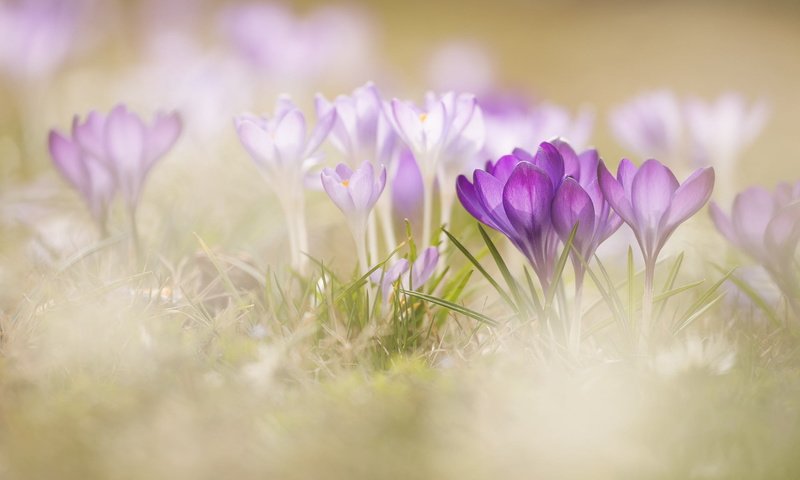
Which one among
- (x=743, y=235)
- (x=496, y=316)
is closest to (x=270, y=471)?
(x=496, y=316)

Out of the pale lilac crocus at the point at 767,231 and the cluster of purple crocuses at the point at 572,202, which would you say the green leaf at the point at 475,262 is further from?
the pale lilac crocus at the point at 767,231

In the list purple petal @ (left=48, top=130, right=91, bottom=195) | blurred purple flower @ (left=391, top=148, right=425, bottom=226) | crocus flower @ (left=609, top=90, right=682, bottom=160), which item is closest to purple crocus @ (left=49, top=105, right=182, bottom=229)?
purple petal @ (left=48, top=130, right=91, bottom=195)

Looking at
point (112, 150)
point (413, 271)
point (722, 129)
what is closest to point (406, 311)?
point (413, 271)

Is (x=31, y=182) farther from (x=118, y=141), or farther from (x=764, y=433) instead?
(x=764, y=433)

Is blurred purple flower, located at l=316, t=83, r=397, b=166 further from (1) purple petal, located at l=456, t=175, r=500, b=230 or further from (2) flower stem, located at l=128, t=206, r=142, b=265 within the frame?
(2) flower stem, located at l=128, t=206, r=142, b=265

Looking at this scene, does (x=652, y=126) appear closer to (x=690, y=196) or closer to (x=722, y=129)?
(x=722, y=129)
